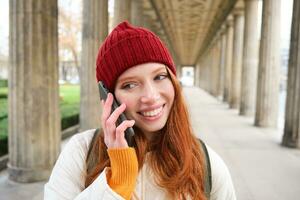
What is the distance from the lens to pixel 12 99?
6.23 m

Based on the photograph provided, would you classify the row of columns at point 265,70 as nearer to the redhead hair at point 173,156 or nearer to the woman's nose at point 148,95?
the redhead hair at point 173,156

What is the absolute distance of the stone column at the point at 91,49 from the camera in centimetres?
1023

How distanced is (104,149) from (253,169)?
6572 mm

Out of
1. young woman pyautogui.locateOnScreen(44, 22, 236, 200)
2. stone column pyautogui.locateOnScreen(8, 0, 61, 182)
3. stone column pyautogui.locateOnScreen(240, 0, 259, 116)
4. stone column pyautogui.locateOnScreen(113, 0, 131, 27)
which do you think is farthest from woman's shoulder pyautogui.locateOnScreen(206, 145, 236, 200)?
stone column pyautogui.locateOnScreen(240, 0, 259, 116)

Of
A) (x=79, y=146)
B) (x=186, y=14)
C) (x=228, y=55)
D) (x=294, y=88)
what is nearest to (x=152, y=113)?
(x=79, y=146)

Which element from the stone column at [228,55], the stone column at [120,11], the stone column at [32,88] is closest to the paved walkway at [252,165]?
the stone column at [32,88]

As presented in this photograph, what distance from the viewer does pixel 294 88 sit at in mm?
9852

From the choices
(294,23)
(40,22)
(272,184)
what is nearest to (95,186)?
(40,22)

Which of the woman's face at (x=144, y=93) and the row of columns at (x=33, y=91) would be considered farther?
the row of columns at (x=33, y=91)

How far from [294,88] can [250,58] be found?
778cm

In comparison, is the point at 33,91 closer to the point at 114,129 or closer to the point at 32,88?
the point at 32,88

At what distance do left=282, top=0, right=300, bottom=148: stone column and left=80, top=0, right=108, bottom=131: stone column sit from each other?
5.28 m

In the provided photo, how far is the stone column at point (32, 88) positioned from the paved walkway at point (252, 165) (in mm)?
432

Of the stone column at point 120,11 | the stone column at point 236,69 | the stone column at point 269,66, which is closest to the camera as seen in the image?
the stone column at point 269,66
